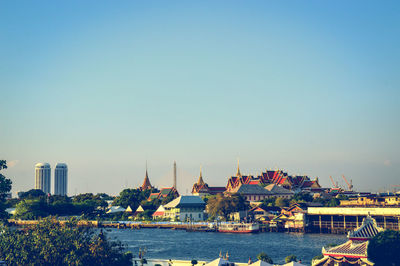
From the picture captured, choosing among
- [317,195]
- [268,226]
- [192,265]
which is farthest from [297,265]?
[317,195]

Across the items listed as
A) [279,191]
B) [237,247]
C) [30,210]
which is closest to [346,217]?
[237,247]

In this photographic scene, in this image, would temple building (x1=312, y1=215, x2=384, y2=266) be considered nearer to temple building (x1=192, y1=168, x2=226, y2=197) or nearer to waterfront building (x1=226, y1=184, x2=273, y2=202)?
waterfront building (x1=226, y1=184, x2=273, y2=202)

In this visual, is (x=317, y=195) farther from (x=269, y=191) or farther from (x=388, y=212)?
(x=388, y=212)

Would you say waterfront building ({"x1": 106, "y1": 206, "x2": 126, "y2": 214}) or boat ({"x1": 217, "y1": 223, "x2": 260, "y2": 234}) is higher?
waterfront building ({"x1": 106, "y1": 206, "x2": 126, "y2": 214})

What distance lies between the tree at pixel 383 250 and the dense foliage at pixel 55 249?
63.9 ft

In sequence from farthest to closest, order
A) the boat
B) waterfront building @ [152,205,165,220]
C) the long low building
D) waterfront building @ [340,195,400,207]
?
waterfront building @ [152,205,165,220] → waterfront building @ [340,195,400,207] → the boat → the long low building

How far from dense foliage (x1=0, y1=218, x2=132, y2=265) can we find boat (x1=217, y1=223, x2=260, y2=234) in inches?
2741

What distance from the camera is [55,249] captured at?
147ft

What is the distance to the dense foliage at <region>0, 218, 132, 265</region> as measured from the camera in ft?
145

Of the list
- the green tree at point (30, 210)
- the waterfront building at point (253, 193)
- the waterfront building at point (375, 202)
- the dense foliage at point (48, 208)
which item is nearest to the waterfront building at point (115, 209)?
the dense foliage at point (48, 208)

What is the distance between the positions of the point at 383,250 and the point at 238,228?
75346 millimetres

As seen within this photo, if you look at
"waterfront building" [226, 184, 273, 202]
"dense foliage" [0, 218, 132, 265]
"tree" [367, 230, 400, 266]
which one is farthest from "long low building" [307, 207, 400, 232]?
"dense foliage" [0, 218, 132, 265]

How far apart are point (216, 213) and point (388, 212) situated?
146ft

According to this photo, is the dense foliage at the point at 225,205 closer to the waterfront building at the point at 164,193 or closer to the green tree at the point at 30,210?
the green tree at the point at 30,210
